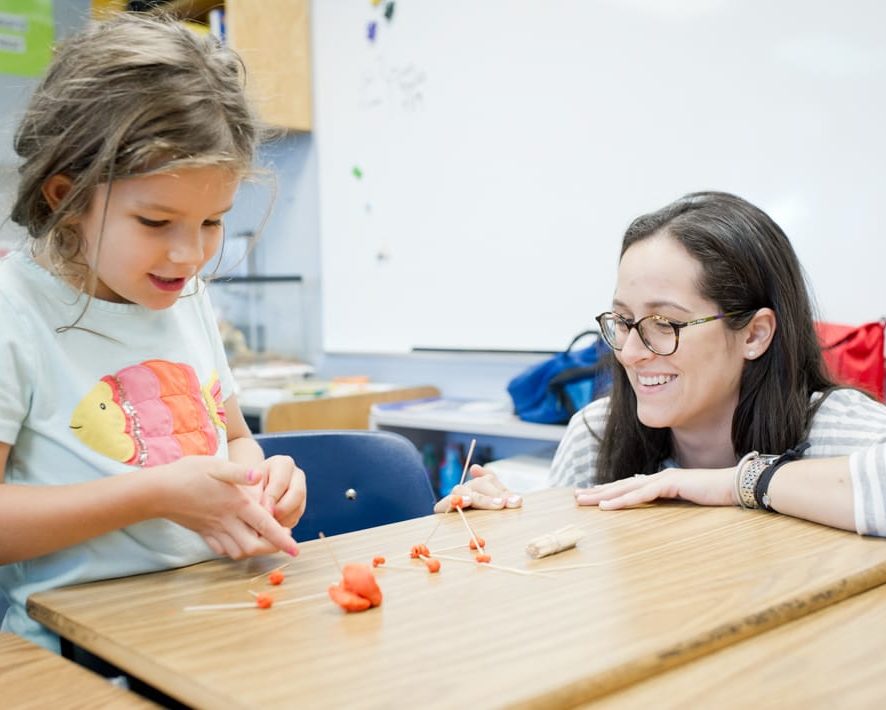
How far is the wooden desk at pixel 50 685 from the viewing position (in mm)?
703

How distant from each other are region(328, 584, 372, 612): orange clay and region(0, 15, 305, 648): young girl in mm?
173

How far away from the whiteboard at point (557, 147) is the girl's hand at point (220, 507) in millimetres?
1866

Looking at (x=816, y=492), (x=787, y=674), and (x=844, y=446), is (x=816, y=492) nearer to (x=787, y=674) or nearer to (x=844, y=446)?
(x=844, y=446)

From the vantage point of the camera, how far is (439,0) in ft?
10.8

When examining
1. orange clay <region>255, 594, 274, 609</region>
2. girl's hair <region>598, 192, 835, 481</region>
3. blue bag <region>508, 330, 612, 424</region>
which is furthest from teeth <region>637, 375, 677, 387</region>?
blue bag <region>508, 330, 612, 424</region>

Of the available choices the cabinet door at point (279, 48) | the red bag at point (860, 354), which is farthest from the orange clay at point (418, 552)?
the cabinet door at point (279, 48)

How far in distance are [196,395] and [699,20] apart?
2004mm

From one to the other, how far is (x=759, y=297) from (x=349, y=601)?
0.93 meters

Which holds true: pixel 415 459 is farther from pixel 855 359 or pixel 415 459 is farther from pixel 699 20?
pixel 699 20

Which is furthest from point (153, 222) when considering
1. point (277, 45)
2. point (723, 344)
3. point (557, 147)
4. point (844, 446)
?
point (277, 45)

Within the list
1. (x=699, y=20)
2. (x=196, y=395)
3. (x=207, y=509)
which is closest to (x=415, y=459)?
(x=196, y=395)

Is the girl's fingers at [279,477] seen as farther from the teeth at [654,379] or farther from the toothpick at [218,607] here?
the teeth at [654,379]

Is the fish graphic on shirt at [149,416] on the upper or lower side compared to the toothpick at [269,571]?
upper

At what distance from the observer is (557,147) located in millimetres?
2971
